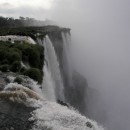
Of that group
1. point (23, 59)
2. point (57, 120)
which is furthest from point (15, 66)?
point (57, 120)

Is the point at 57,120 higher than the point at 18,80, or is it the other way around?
the point at 18,80

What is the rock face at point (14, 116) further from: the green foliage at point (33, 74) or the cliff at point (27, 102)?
the green foliage at point (33, 74)

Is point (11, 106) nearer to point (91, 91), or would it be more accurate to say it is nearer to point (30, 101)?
point (30, 101)

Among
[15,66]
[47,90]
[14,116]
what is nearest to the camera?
[14,116]

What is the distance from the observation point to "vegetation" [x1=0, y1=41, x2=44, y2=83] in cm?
3130

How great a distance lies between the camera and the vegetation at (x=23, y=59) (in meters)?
31.3

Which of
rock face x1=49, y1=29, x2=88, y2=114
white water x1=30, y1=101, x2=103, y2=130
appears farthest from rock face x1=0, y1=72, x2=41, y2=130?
rock face x1=49, y1=29, x2=88, y2=114

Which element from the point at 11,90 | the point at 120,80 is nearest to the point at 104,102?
the point at 120,80

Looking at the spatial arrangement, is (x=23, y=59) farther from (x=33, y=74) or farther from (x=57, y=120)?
(x=57, y=120)

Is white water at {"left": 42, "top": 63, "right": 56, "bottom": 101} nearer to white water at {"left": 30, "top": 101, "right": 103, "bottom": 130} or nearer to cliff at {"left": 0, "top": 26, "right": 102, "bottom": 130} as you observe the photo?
cliff at {"left": 0, "top": 26, "right": 102, "bottom": 130}

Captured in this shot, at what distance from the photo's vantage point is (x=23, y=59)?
127 feet

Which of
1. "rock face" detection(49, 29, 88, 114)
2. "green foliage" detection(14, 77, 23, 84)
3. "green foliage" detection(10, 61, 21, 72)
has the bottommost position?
"rock face" detection(49, 29, 88, 114)

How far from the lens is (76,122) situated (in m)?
19.7

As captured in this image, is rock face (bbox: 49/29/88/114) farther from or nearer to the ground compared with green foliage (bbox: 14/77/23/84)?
nearer to the ground
